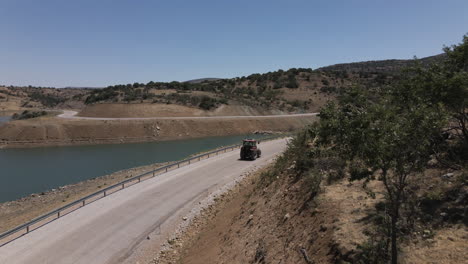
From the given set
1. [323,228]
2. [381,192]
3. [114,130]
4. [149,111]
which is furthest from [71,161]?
[381,192]

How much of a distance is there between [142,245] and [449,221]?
470 inches

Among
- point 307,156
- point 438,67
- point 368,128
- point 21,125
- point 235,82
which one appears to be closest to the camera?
point 368,128

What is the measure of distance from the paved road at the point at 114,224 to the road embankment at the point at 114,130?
128 feet

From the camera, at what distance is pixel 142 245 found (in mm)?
14508

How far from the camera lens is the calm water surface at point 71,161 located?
3153 centimetres

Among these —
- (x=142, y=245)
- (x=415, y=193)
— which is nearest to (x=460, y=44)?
(x=415, y=193)

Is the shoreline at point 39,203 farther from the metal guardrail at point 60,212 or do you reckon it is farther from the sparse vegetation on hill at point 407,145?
the sparse vegetation on hill at point 407,145

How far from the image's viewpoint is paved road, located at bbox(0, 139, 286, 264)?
44.4 feet

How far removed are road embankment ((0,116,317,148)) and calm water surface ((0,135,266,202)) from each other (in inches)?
143

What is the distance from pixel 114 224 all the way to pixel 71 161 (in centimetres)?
3086

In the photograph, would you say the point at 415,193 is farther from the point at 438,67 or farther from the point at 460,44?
the point at 460,44

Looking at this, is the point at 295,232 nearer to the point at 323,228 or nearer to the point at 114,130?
the point at 323,228

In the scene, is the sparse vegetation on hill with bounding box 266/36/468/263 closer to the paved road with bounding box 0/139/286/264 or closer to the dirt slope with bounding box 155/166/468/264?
the dirt slope with bounding box 155/166/468/264

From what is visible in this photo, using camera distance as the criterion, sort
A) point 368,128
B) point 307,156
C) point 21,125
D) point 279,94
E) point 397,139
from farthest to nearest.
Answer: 1. point 279,94
2. point 21,125
3. point 307,156
4. point 368,128
5. point 397,139
